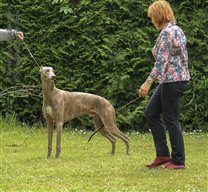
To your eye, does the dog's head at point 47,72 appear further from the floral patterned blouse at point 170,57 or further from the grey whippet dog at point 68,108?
the floral patterned blouse at point 170,57

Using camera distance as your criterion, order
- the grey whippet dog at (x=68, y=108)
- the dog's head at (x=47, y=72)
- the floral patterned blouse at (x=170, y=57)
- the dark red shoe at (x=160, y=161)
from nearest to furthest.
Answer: the floral patterned blouse at (x=170, y=57) → the dark red shoe at (x=160, y=161) → the dog's head at (x=47, y=72) → the grey whippet dog at (x=68, y=108)

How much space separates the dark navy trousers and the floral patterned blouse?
0.10m

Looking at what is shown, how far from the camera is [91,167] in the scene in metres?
7.93

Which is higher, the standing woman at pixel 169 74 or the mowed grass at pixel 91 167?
the standing woman at pixel 169 74

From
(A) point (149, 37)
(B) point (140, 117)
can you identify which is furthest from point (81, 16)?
(B) point (140, 117)

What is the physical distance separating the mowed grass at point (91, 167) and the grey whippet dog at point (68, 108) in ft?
1.18

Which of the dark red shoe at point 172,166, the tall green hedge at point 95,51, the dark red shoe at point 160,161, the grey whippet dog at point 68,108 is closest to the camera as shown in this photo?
the dark red shoe at point 172,166

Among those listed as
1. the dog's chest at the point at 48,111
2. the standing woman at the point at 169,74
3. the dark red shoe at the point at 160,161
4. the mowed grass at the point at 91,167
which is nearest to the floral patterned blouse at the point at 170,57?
the standing woman at the point at 169,74

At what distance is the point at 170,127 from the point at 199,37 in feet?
17.9

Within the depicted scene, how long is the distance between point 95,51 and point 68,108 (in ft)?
11.4

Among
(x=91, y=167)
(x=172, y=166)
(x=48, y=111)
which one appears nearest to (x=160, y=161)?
(x=172, y=166)

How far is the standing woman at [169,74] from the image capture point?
729 centimetres

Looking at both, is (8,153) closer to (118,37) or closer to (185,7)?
(118,37)

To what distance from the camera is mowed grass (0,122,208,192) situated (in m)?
6.65
